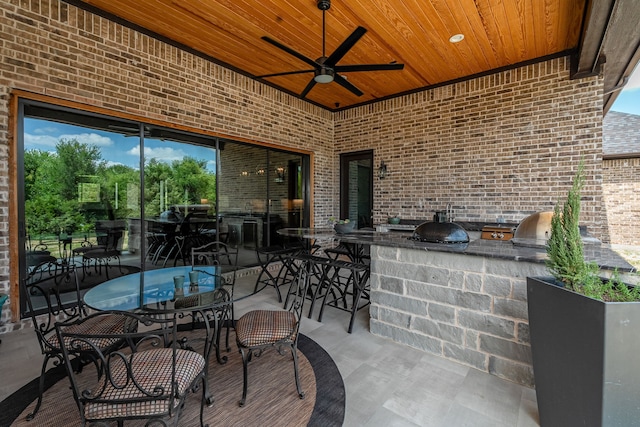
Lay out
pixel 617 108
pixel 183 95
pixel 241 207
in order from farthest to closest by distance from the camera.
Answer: pixel 617 108 < pixel 241 207 < pixel 183 95

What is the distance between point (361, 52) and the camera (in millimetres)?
4164

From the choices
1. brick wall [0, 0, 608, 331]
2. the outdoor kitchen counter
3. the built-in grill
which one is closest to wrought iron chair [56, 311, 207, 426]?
the outdoor kitchen counter

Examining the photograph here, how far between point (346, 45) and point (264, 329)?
2.58 meters

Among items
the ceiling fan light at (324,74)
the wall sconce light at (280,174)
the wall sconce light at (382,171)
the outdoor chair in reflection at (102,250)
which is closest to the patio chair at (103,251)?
the outdoor chair in reflection at (102,250)

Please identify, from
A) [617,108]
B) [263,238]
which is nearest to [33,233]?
[263,238]

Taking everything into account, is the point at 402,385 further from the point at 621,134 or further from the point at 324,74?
the point at 621,134

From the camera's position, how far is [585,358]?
1.33m

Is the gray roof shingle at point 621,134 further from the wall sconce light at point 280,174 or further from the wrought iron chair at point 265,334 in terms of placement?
the wrought iron chair at point 265,334

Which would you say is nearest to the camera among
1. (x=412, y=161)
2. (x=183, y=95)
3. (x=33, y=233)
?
(x=33, y=233)

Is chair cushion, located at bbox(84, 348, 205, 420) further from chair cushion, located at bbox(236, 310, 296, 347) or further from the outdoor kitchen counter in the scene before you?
the outdoor kitchen counter

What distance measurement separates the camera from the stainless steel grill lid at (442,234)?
2.65 m

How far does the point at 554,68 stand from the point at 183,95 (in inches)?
210

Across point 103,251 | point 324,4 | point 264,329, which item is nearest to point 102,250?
point 103,251

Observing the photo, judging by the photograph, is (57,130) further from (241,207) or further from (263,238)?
(263,238)
